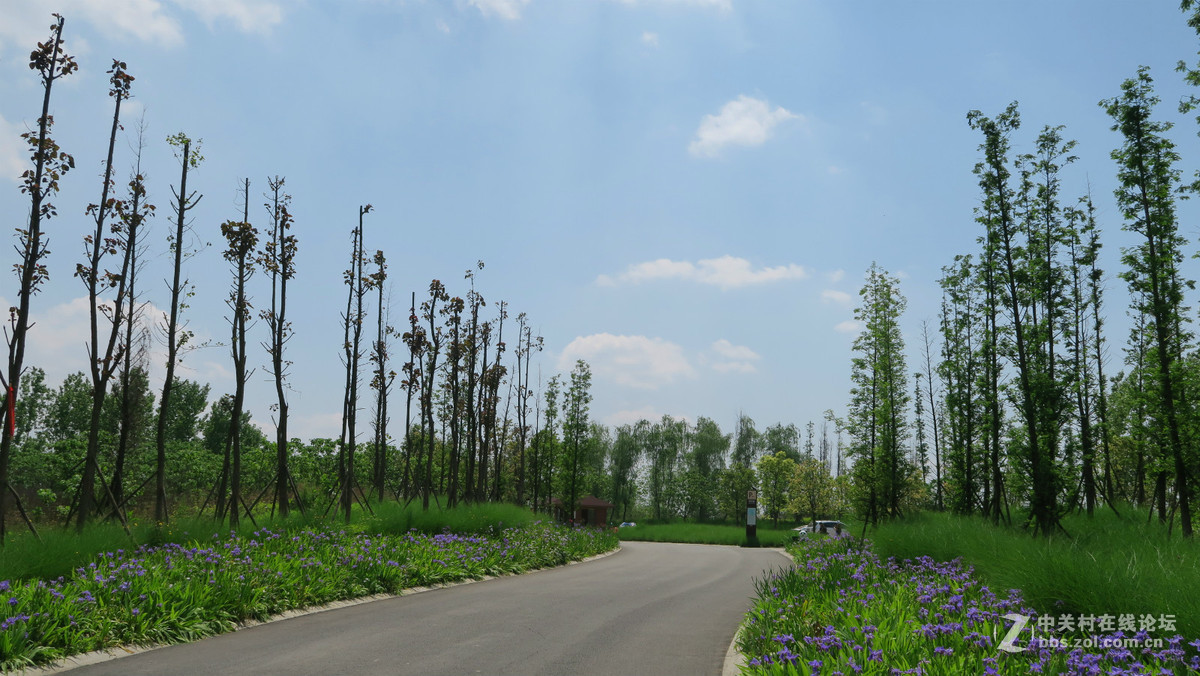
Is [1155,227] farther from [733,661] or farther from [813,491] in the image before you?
[813,491]

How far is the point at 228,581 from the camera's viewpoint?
31.5 ft

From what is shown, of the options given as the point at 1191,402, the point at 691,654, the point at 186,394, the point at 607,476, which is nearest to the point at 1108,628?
the point at 691,654

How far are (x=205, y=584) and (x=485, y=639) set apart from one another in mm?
3899

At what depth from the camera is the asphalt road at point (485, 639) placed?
23.7 feet

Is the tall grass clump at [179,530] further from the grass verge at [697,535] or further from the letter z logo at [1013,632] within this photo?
the grass verge at [697,535]

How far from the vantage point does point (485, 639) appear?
28.5 ft

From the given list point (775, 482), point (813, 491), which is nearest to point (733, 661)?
point (813, 491)

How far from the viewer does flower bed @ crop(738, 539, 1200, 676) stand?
5.31 meters

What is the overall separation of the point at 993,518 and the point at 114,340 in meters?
21.6

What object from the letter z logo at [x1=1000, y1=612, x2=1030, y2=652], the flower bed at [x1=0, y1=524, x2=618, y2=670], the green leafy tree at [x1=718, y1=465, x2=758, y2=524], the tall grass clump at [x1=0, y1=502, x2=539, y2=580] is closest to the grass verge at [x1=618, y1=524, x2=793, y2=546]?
the tall grass clump at [x1=0, y1=502, x2=539, y2=580]

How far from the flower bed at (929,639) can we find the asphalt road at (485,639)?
1080 mm

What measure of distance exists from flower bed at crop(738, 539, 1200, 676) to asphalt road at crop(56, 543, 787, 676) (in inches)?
42.5

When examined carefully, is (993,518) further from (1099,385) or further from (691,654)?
(691,654)

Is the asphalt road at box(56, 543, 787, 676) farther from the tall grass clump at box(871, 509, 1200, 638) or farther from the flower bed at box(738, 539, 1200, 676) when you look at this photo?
the tall grass clump at box(871, 509, 1200, 638)
